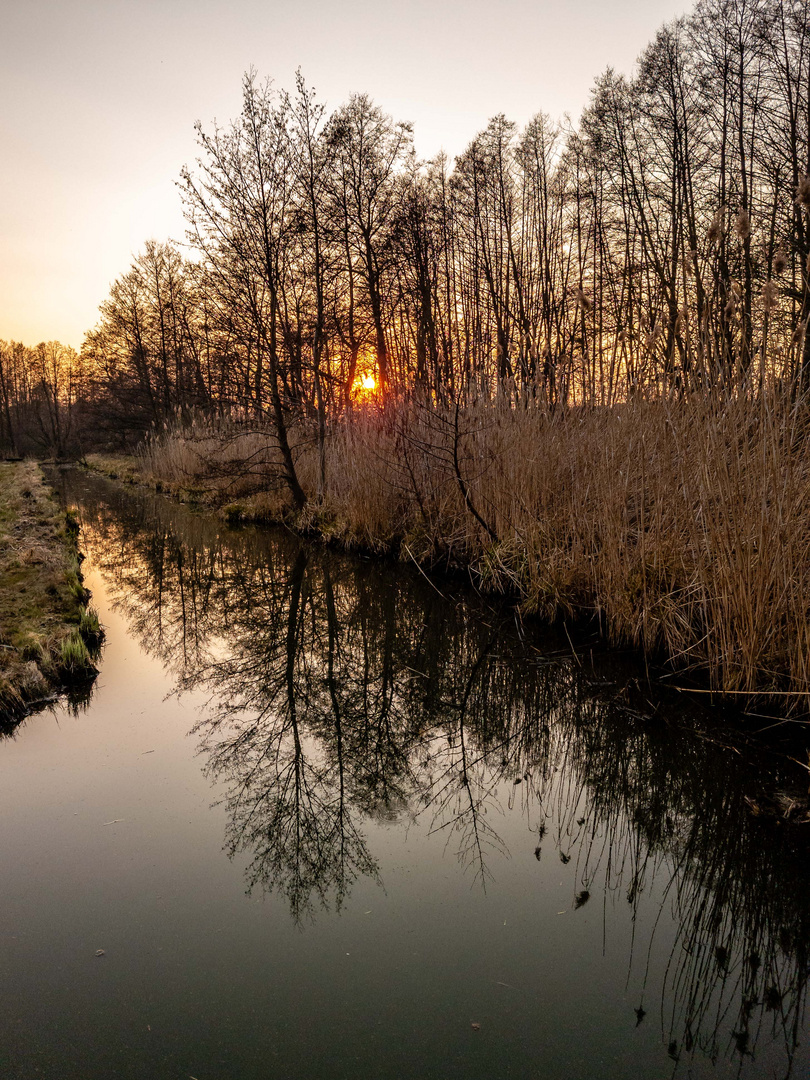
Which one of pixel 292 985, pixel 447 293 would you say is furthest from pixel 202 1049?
pixel 447 293

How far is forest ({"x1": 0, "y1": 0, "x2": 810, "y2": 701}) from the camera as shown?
10.9 ft

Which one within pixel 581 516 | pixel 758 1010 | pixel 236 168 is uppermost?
pixel 236 168

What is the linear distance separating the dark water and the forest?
3.01ft

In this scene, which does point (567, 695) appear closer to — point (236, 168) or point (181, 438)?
point (236, 168)

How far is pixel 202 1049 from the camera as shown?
159 centimetres

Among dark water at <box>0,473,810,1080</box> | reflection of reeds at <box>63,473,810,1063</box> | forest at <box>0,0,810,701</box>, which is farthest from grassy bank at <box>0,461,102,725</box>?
forest at <box>0,0,810,701</box>

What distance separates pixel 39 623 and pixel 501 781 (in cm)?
365

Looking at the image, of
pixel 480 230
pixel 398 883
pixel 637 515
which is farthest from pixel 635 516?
pixel 480 230

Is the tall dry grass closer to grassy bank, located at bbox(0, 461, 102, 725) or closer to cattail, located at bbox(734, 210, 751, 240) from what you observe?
cattail, located at bbox(734, 210, 751, 240)

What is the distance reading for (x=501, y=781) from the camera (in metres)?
2.99

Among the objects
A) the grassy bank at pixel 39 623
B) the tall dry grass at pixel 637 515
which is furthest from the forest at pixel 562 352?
the grassy bank at pixel 39 623

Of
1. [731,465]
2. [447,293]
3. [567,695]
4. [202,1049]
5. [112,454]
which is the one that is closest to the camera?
[202,1049]

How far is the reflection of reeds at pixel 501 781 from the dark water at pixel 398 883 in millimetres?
13

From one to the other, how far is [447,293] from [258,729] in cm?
1042
